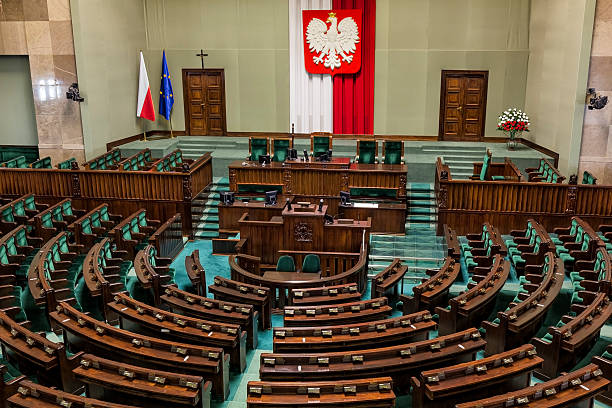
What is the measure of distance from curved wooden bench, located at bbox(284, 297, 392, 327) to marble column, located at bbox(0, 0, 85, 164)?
364 inches

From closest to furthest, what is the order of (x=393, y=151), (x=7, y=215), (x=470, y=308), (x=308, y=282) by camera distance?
1. (x=470, y=308)
2. (x=308, y=282)
3. (x=7, y=215)
4. (x=393, y=151)

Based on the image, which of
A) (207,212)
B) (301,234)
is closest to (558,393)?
(301,234)

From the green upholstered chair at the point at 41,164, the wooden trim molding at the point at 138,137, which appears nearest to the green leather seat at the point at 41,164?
the green upholstered chair at the point at 41,164

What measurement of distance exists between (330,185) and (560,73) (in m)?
5.67

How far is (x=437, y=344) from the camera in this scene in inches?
222

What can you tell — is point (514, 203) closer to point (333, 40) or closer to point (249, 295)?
point (249, 295)

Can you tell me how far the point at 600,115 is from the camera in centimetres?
1165

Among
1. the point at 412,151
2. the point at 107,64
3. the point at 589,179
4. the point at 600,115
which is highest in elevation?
the point at 107,64

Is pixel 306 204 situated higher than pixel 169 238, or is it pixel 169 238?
pixel 306 204

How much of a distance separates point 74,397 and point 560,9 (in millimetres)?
12134

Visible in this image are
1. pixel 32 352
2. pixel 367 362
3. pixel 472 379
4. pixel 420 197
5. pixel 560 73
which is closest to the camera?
pixel 472 379

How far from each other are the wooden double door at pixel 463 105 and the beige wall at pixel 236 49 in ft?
14.1

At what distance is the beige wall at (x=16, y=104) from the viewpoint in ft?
46.5

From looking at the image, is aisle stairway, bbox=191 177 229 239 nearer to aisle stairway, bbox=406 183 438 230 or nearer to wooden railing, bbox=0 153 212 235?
wooden railing, bbox=0 153 212 235
